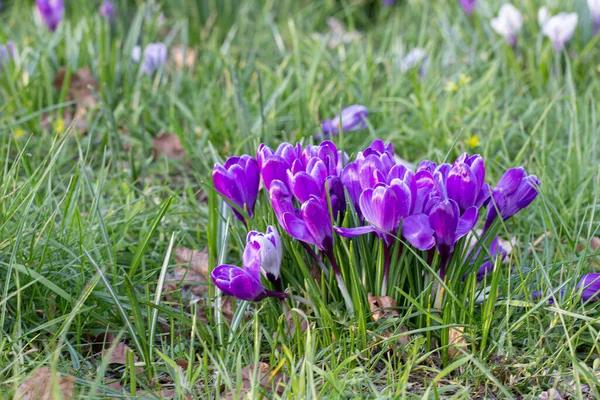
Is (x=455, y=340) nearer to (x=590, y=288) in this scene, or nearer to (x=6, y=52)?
(x=590, y=288)

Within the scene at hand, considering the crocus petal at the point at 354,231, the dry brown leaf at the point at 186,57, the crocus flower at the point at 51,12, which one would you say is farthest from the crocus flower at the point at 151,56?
the crocus petal at the point at 354,231

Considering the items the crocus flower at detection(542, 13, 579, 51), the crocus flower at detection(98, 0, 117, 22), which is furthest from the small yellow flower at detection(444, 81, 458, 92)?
the crocus flower at detection(98, 0, 117, 22)

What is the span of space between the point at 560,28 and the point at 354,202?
218cm

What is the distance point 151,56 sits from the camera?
129 inches

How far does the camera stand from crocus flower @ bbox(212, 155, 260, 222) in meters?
1.62

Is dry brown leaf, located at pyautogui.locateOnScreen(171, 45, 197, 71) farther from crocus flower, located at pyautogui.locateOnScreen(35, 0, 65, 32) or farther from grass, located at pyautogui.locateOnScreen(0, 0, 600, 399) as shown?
crocus flower, located at pyautogui.locateOnScreen(35, 0, 65, 32)

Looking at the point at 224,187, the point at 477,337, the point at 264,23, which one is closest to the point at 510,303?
the point at 477,337

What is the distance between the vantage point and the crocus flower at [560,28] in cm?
323

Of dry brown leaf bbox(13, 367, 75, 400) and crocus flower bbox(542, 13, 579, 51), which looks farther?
crocus flower bbox(542, 13, 579, 51)

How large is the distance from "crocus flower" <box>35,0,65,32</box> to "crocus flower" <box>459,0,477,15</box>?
228 centimetres

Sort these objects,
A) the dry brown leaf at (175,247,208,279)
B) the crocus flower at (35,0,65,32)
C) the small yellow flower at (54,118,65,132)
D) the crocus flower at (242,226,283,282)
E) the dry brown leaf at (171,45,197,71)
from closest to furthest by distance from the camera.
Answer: the crocus flower at (242,226,283,282), the dry brown leaf at (175,247,208,279), the small yellow flower at (54,118,65,132), the crocus flower at (35,0,65,32), the dry brown leaf at (171,45,197,71)

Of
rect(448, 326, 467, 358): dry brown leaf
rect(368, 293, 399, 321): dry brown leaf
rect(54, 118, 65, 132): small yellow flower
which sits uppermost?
rect(54, 118, 65, 132): small yellow flower

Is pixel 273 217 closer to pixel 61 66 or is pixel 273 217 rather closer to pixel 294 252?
pixel 294 252

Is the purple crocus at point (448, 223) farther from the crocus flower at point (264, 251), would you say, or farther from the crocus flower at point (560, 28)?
the crocus flower at point (560, 28)
